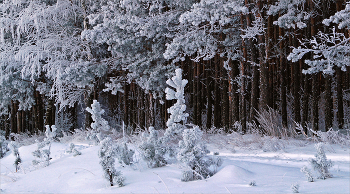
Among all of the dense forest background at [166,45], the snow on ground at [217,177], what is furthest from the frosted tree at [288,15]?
the snow on ground at [217,177]

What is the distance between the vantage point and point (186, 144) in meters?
4.64

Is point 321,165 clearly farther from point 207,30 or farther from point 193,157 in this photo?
point 207,30

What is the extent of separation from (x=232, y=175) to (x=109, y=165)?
5.54 feet

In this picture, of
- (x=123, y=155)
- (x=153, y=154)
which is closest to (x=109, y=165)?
(x=123, y=155)

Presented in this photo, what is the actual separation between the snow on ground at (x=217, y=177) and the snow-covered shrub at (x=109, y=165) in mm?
100

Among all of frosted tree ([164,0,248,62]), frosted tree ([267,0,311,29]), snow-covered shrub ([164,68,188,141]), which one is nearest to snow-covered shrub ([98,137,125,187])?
snow-covered shrub ([164,68,188,141])

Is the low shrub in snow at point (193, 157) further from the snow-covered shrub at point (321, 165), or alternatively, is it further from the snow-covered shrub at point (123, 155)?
the snow-covered shrub at point (321, 165)

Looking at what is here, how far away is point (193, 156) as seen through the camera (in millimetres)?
4477

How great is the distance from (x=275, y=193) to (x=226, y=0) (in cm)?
925

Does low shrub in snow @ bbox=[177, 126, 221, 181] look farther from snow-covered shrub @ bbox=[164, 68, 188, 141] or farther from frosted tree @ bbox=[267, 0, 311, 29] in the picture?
frosted tree @ bbox=[267, 0, 311, 29]

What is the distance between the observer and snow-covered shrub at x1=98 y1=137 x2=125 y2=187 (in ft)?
14.7

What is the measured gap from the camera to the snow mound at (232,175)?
4160 millimetres

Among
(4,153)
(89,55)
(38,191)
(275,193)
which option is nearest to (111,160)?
(38,191)

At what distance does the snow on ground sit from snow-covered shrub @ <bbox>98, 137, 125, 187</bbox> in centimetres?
10
